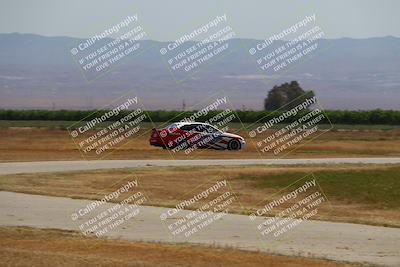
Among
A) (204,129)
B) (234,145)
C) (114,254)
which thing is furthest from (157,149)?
(114,254)

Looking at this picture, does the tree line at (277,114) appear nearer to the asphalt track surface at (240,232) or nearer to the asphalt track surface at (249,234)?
the asphalt track surface at (240,232)

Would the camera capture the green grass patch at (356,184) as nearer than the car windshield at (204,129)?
Yes

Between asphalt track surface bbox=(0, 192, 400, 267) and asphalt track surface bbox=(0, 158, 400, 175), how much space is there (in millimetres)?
8611

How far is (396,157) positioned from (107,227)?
22.0 m

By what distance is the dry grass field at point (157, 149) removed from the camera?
35594mm

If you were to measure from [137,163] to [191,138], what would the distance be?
733 cm

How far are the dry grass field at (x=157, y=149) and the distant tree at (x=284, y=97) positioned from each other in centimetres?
4967

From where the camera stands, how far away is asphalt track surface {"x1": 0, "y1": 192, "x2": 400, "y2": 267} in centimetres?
1487

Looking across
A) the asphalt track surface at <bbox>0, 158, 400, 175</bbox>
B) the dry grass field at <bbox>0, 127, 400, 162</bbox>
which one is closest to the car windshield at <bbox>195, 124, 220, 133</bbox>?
→ the dry grass field at <bbox>0, 127, 400, 162</bbox>

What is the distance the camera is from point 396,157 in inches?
1431

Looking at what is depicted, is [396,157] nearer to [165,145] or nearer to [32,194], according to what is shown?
[165,145]

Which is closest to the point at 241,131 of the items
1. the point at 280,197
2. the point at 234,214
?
the point at 280,197

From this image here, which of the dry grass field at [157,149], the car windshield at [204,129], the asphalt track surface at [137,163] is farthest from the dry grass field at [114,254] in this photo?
the car windshield at [204,129]

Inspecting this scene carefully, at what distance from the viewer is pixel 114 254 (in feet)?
45.5
